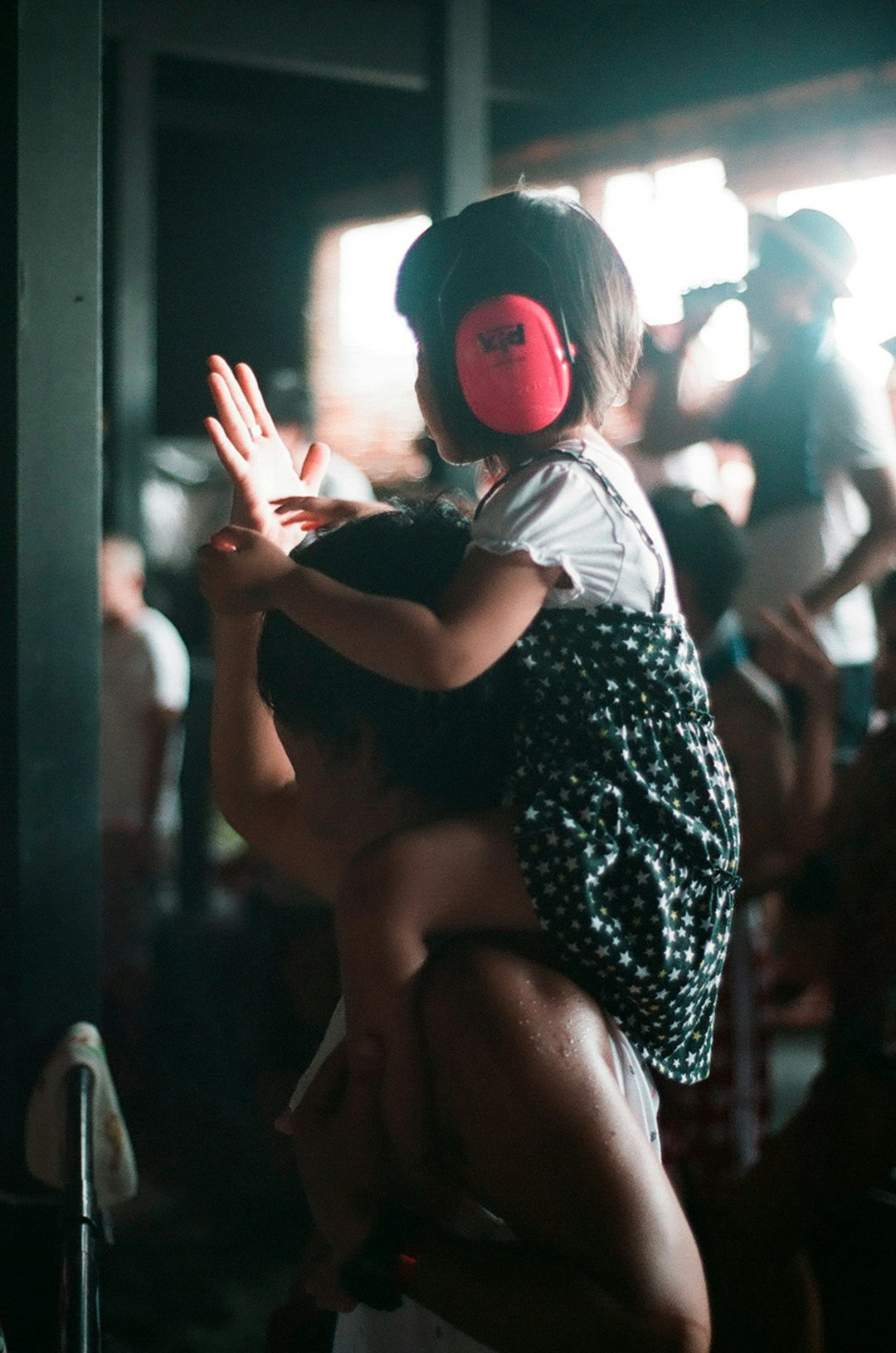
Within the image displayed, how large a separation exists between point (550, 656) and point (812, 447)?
7.32ft

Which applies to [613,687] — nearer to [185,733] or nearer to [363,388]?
[185,733]

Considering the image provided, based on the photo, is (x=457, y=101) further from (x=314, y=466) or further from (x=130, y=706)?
(x=314, y=466)

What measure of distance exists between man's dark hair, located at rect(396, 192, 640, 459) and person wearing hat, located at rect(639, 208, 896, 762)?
191cm

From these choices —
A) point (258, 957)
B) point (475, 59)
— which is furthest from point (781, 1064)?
point (475, 59)

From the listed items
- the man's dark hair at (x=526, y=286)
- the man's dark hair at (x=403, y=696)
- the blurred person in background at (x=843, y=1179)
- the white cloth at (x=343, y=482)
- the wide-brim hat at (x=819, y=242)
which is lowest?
the blurred person in background at (x=843, y=1179)

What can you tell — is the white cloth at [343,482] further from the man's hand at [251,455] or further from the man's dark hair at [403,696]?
the man's dark hair at [403,696]

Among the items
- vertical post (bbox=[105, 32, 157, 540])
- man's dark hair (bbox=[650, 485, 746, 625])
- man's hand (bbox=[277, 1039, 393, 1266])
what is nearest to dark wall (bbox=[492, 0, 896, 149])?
vertical post (bbox=[105, 32, 157, 540])

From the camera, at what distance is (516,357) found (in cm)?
121

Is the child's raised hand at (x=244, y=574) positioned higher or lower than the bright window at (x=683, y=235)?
lower

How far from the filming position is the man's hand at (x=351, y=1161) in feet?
3.72

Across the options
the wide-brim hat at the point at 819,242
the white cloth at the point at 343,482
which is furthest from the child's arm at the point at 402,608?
the white cloth at the point at 343,482

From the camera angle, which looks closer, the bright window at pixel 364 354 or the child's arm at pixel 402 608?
the child's arm at pixel 402 608

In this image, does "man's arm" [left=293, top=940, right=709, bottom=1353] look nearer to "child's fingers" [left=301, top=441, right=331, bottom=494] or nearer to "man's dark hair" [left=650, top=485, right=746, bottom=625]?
"child's fingers" [left=301, top=441, right=331, bottom=494]

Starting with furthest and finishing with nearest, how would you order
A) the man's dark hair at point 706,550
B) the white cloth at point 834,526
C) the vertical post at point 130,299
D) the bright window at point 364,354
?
the bright window at point 364,354, the vertical post at point 130,299, the white cloth at point 834,526, the man's dark hair at point 706,550
